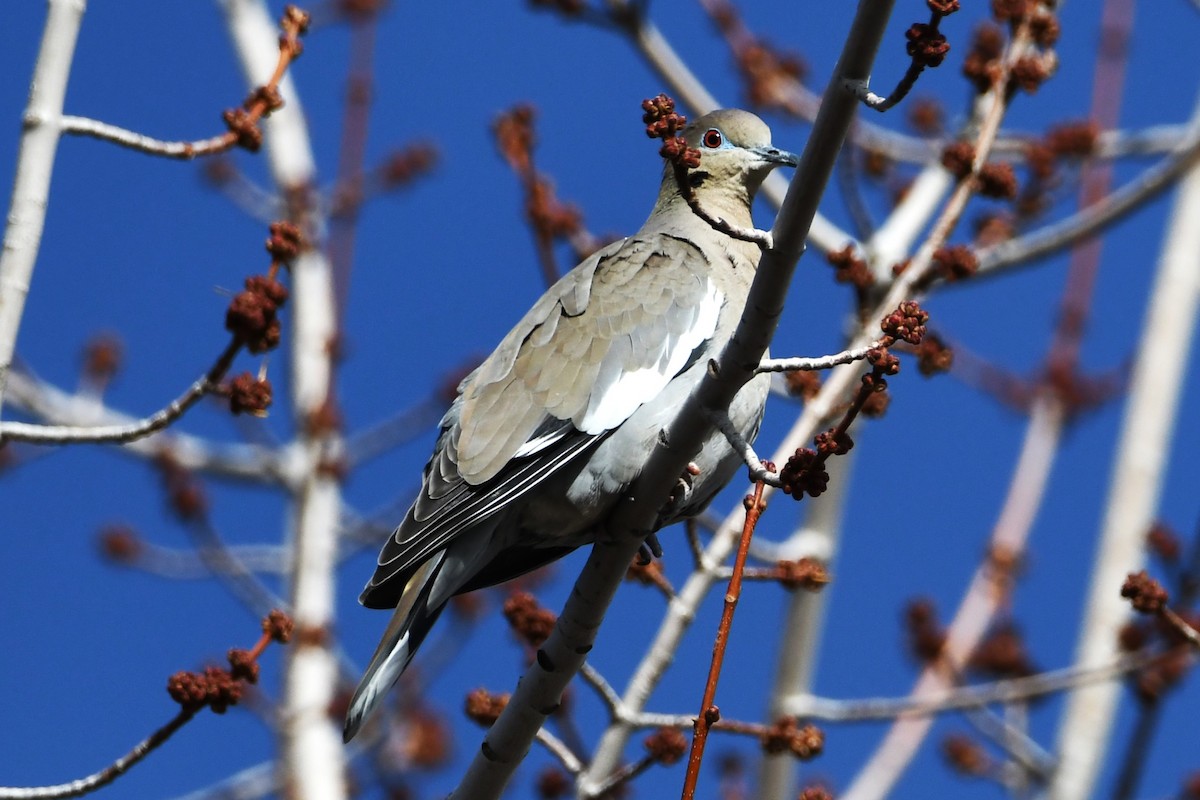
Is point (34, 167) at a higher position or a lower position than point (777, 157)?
lower

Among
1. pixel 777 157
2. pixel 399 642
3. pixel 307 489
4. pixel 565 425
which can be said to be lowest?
pixel 399 642

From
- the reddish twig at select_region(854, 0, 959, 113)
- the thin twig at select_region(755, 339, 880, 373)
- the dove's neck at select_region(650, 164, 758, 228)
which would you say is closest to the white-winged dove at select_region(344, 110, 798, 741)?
the dove's neck at select_region(650, 164, 758, 228)

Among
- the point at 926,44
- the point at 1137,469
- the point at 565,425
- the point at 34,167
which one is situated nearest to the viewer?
the point at 926,44

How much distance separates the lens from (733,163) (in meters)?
5.34

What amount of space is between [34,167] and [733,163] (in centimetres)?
260

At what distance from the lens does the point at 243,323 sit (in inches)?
138

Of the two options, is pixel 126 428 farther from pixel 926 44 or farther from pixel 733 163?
pixel 733 163

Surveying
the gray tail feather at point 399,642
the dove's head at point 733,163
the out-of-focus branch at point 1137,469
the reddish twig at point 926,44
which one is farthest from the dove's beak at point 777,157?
the out-of-focus branch at point 1137,469

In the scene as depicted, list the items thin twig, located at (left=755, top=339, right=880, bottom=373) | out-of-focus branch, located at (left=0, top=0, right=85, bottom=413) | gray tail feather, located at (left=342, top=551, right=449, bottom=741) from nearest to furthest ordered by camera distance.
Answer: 1. thin twig, located at (left=755, top=339, right=880, bottom=373)
2. out-of-focus branch, located at (left=0, top=0, right=85, bottom=413)
3. gray tail feather, located at (left=342, top=551, right=449, bottom=741)

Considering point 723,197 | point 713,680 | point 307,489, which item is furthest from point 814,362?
point 307,489

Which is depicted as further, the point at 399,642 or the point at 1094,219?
the point at 1094,219

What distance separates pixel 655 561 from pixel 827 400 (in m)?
0.73

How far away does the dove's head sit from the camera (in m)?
5.31

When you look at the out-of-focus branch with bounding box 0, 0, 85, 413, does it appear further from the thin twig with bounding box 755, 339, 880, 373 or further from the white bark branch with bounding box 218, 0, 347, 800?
the white bark branch with bounding box 218, 0, 347, 800
